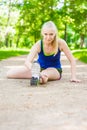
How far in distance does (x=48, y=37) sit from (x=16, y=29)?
59700 mm

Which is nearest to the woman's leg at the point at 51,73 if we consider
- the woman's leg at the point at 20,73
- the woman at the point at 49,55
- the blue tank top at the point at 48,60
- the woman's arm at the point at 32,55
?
the woman at the point at 49,55

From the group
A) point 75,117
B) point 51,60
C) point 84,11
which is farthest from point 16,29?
point 75,117

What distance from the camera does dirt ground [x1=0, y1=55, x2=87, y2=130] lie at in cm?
445

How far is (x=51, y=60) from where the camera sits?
29.2 feet

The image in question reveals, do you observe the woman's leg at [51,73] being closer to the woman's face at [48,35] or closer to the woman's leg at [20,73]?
the woman's leg at [20,73]

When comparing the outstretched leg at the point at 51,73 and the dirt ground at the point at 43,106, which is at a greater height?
the dirt ground at the point at 43,106

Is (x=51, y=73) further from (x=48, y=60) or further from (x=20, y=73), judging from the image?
(x=20, y=73)

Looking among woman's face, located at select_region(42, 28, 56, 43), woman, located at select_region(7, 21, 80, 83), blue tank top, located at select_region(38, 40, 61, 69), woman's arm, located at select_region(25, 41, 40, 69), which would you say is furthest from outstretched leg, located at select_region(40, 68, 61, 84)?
woman's face, located at select_region(42, 28, 56, 43)

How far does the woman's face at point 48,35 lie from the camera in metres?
8.05

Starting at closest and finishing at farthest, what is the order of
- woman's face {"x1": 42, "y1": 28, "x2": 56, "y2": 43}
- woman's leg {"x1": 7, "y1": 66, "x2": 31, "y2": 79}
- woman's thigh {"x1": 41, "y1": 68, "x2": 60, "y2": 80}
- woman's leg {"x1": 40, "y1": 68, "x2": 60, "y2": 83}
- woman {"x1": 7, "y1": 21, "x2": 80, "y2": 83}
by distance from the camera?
woman's face {"x1": 42, "y1": 28, "x2": 56, "y2": 43} < woman {"x1": 7, "y1": 21, "x2": 80, "y2": 83} < woman's leg {"x1": 40, "y1": 68, "x2": 60, "y2": 83} < woman's thigh {"x1": 41, "y1": 68, "x2": 60, "y2": 80} < woman's leg {"x1": 7, "y1": 66, "x2": 31, "y2": 79}

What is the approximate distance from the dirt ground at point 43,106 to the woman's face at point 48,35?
2.72 ft

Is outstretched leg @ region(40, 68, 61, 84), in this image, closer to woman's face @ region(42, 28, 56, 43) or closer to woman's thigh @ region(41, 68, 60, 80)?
woman's thigh @ region(41, 68, 60, 80)

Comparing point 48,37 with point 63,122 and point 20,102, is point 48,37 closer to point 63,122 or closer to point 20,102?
point 20,102

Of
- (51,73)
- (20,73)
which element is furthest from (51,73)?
(20,73)
